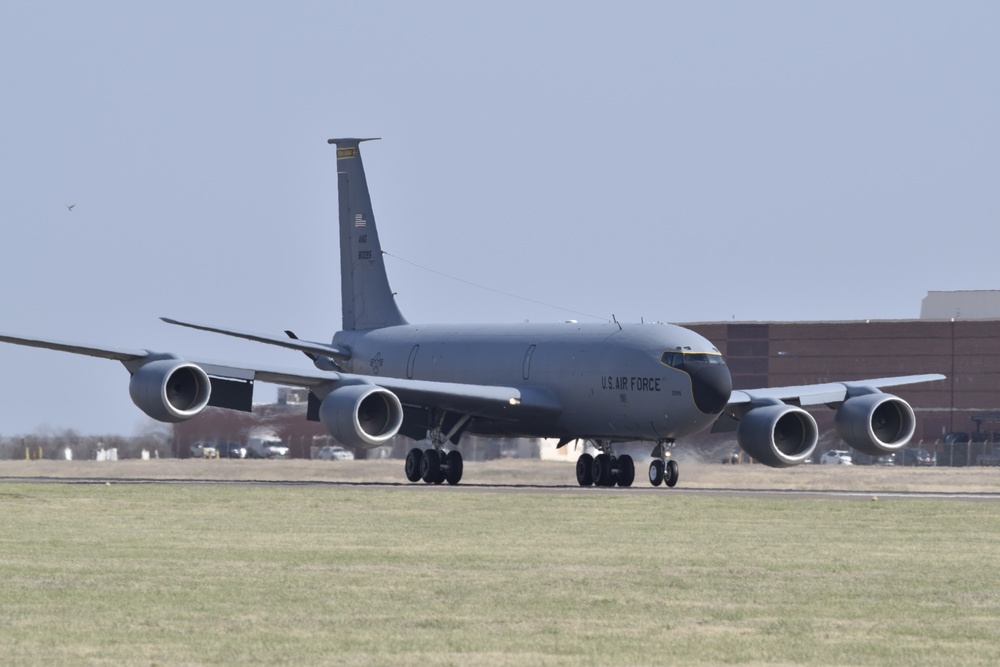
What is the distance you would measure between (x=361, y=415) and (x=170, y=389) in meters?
4.29

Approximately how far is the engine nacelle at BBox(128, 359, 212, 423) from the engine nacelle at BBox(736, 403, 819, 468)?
12332 millimetres

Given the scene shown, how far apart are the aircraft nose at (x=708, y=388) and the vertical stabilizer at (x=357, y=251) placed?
14.4m

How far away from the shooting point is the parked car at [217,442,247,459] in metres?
62.3

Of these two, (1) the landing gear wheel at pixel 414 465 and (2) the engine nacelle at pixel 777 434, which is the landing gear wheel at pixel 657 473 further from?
(1) the landing gear wheel at pixel 414 465

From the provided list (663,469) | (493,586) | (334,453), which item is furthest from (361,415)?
(334,453)

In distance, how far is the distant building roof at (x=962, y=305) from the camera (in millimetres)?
114000

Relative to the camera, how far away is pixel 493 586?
1692 centimetres

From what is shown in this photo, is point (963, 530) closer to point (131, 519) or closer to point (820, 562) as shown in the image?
point (820, 562)

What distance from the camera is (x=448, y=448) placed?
43562 millimetres

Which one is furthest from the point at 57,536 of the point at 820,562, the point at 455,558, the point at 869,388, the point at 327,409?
the point at 869,388

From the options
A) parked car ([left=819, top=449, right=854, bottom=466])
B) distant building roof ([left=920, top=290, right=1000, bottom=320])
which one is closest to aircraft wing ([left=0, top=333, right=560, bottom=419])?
parked car ([left=819, top=449, right=854, bottom=466])

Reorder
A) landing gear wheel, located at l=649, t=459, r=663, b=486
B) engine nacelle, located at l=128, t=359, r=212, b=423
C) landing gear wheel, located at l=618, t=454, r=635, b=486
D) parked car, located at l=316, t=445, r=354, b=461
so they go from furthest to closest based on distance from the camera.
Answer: parked car, located at l=316, t=445, r=354, b=461 < landing gear wheel, located at l=618, t=454, r=635, b=486 < landing gear wheel, located at l=649, t=459, r=663, b=486 < engine nacelle, located at l=128, t=359, r=212, b=423

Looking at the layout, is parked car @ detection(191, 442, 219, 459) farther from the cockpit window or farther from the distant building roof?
the distant building roof

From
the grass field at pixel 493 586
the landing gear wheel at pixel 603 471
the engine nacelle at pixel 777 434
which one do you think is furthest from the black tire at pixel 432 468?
the grass field at pixel 493 586
